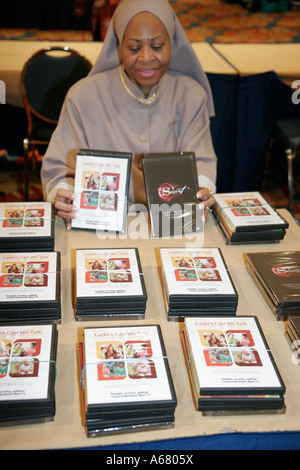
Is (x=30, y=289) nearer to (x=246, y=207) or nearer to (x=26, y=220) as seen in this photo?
(x=26, y=220)

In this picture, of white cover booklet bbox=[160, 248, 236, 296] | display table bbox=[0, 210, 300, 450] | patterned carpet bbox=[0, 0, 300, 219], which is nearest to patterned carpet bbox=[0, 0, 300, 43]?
patterned carpet bbox=[0, 0, 300, 219]

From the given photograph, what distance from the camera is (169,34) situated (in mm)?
2094

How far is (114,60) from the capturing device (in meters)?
2.30

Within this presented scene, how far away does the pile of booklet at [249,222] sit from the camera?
1.86m

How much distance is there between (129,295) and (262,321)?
41 centimetres

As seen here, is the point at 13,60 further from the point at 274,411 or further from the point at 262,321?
the point at 274,411

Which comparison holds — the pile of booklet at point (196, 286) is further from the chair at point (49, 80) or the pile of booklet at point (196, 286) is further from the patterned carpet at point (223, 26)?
the patterned carpet at point (223, 26)

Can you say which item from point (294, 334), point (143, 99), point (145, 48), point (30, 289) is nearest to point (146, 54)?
point (145, 48)

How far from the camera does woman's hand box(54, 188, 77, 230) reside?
1.87 meters

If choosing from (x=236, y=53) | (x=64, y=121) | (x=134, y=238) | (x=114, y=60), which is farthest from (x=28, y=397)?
(x=236, y=53)

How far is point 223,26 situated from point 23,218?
7.91 meters

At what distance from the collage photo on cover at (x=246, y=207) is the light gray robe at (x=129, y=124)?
248 millimetres

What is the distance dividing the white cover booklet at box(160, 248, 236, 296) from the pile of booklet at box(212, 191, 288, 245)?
0.72 feet

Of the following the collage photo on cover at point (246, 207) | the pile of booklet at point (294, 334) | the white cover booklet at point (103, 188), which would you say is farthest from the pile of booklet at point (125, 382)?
the collage photo on cover at point (246, 207)
